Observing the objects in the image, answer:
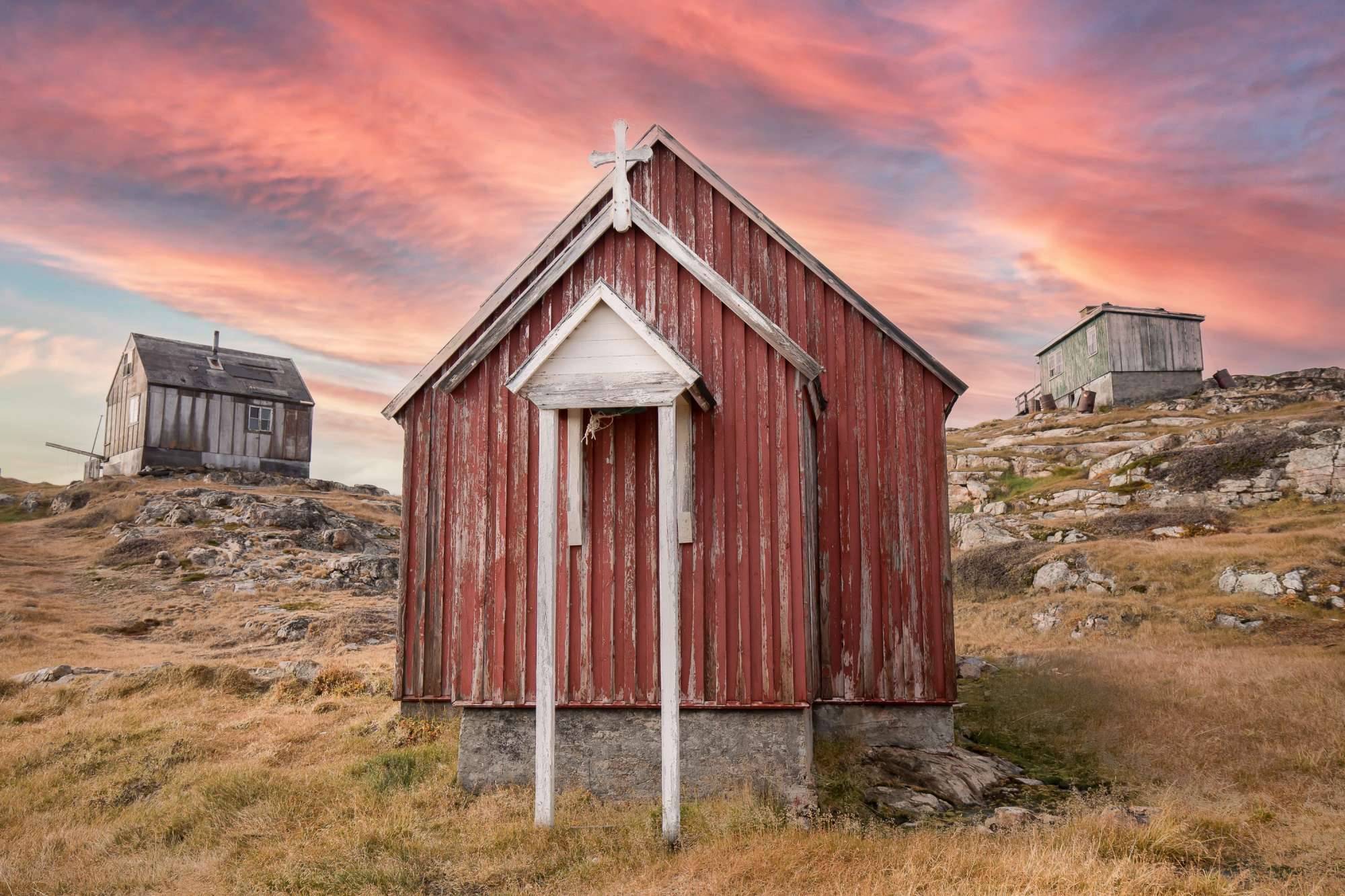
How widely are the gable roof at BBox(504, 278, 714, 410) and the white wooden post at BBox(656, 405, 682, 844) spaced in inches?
17.2

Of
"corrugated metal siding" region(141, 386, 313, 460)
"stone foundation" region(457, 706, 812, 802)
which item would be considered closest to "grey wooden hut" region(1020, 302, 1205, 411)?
"corrugated metal siding" region(141, 386, 313, 460)

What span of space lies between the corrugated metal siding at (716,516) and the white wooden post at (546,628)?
3.70 ft

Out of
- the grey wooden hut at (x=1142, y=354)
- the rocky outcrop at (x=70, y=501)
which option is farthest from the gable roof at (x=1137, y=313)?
the rocky outcrop at (x=70, y=501)

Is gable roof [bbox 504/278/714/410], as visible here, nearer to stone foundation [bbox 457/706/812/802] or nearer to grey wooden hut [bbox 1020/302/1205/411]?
stone foundation [bbox 457/706/812/802]

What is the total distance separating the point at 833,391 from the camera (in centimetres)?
1261

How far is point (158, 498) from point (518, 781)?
3405 centimetres

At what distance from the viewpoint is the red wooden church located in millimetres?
8758

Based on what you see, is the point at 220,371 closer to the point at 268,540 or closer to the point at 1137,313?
the point at 268,540

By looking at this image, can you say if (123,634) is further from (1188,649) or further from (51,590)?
(1188,649)

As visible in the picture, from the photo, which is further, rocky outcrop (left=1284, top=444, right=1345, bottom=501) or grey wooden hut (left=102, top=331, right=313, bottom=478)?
grey wooden hut (left=102, top=331, right=313, bottom=478)

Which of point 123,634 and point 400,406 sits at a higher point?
point 400,406

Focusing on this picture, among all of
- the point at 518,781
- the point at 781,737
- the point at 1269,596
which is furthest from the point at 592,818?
the point at 1269,596

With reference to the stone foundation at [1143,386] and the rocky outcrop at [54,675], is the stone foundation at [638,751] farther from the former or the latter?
the stone foundation at [1143,386]

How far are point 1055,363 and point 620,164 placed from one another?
5386cm
